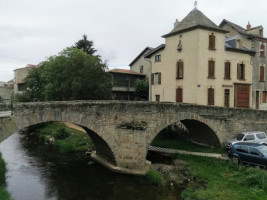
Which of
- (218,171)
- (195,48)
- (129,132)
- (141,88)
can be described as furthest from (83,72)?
(218,171)

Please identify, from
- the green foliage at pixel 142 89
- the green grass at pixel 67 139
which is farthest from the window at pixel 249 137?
the green foliage at pixel 142 89

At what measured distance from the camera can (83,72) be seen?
30422 millimetres

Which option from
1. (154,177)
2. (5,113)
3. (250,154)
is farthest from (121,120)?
(250,154)

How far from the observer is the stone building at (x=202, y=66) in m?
25.1

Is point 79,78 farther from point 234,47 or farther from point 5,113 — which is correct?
point 234,47

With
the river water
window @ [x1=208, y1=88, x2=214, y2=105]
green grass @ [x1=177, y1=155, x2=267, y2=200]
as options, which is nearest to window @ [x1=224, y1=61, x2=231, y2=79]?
window @ [x1=208, y1=88, x2=214, y2=105]

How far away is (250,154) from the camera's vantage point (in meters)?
16.0

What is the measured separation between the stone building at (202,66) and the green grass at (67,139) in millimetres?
10283

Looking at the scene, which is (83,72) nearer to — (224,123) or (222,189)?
(224,123)

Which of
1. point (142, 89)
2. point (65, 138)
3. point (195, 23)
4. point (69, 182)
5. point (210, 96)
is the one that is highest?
point (195, 23)

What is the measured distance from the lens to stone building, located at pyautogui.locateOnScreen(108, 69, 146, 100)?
38156 millimetres

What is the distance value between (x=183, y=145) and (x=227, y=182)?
960 cm

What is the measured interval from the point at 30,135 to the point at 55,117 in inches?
779

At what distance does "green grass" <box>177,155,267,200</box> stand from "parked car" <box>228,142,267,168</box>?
2.05 ft
